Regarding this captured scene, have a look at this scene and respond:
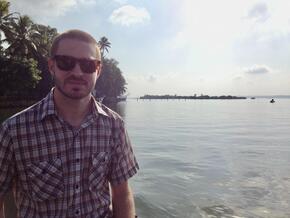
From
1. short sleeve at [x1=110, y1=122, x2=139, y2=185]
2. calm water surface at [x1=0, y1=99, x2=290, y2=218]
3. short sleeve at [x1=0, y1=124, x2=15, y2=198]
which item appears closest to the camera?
short sleeve at [x1=0, y1=124, x2=15, y2=198]

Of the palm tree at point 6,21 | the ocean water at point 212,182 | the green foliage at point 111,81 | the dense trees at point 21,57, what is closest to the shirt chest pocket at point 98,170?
the ocean water at point 212,182

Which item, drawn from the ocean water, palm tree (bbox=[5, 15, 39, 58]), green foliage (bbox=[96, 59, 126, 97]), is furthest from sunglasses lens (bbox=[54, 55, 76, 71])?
green foliage (bbox=[96, 59, 126, 97])

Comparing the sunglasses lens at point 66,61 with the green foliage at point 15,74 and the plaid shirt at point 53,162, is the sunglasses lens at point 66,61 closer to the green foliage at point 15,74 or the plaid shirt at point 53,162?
the plaid shirt at point 53,162

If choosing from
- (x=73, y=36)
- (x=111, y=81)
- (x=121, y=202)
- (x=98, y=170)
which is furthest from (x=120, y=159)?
(x=111, y=81)

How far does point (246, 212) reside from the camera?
923 cm

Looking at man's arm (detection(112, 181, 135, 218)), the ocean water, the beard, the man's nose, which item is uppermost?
the man's nose

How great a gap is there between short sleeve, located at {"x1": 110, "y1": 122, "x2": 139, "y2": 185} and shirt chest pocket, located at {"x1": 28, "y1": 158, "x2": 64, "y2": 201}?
16.7 inches

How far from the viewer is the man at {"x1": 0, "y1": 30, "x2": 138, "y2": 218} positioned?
249 cm

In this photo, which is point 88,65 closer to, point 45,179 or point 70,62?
point 70,62

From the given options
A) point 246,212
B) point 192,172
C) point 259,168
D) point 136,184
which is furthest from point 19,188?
point 259,168

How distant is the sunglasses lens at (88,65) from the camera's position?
260cm

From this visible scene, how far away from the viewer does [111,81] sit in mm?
87812

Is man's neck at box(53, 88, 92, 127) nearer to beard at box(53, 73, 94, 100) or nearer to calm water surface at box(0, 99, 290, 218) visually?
beard at box(53, 73, 94, 100)

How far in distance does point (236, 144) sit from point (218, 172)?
30.2 feet
